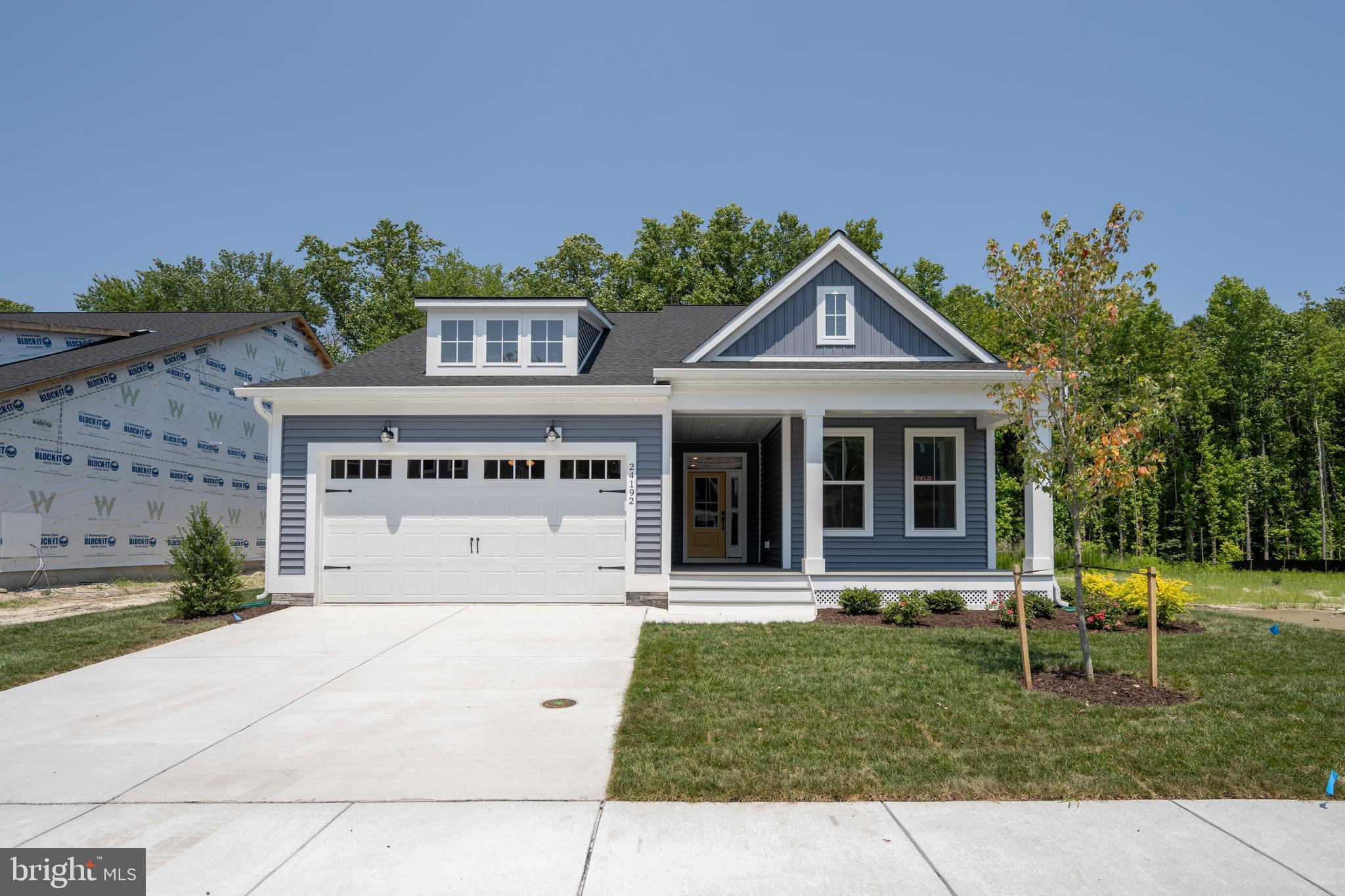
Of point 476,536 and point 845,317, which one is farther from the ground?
point 845,317

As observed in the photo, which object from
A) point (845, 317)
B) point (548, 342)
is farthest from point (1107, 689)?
point (548, 342)

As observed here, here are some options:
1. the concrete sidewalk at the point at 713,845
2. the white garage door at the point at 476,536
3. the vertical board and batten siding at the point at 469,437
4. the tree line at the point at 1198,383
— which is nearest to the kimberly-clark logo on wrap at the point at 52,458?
the vertical board and batten siding at the point at 469,437

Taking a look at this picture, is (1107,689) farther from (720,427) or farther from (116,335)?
(116,335)

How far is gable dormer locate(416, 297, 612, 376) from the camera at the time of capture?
1323 centimetres

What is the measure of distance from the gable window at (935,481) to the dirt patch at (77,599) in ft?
38.2

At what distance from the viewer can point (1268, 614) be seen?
12062mm

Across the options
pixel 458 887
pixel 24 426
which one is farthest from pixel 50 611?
pixel 458 887

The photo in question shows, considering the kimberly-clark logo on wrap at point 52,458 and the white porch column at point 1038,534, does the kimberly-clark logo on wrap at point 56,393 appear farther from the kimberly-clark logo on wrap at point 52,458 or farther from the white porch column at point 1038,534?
the white porch column at point 1038,534

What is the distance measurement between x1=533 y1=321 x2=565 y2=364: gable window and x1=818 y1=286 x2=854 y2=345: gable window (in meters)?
4.44

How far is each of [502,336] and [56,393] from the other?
374 inches

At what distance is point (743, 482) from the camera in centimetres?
1652

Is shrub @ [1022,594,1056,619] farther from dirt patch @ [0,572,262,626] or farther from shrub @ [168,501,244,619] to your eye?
dirt patch @ [0,572,262,626]

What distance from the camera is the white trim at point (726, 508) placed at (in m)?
16.3

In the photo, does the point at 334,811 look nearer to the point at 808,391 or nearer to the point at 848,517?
the point at 808,391
